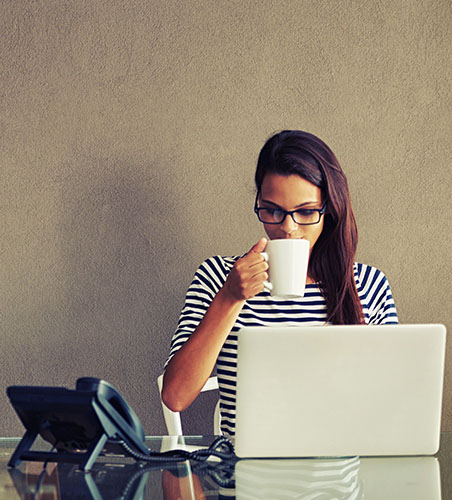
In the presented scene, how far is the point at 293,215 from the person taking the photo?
162 centimetres

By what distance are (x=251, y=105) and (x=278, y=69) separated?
5.7 inches

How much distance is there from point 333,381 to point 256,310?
725mm

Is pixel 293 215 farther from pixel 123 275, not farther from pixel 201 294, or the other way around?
pixel 123 275

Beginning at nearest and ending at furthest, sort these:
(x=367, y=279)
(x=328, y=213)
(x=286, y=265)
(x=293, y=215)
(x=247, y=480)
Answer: (x=247, y=480)
(x=286, y=265)
(x=293, y=215)
(x=328, y=213)
(x=367, y=279)

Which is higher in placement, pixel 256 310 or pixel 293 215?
pixel 293 215

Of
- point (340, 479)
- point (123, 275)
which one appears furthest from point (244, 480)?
point (123, 275)

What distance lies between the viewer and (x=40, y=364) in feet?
7.23

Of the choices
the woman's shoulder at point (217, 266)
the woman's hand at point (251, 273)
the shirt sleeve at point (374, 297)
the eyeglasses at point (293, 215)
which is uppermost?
the eyeglasses at point (293, 215)

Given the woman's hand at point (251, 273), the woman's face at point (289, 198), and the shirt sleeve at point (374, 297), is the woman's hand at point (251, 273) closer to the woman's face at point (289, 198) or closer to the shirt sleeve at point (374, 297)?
the woman's face at point (289, 198)

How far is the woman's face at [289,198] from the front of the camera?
1.61 meters

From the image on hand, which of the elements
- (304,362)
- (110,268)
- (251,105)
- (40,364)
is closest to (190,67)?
(251,105)

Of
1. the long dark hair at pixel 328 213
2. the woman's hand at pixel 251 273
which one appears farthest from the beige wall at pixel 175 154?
the woman's hand at pixel 251 273

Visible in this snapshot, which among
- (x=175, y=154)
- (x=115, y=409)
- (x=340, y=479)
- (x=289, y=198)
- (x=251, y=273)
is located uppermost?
(x=175, y=154)

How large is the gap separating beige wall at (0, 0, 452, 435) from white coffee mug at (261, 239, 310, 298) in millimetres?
884
